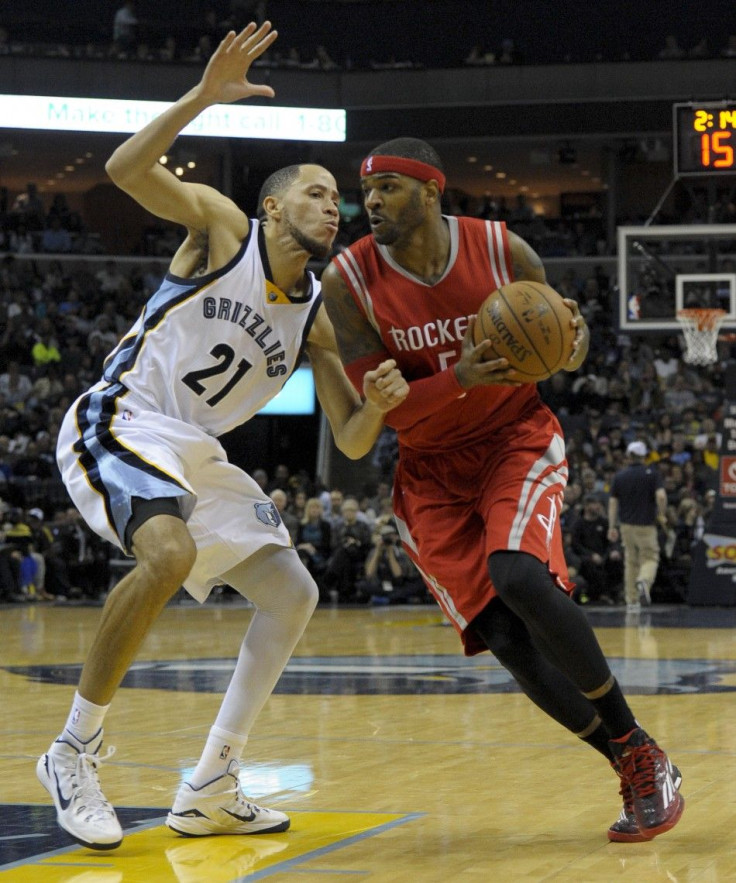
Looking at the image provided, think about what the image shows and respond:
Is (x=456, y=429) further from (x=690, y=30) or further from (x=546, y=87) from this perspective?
(x=690, y=30)

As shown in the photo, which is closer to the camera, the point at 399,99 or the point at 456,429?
the point at 456,429

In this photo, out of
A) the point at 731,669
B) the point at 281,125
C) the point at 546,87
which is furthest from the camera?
the point at 546,87

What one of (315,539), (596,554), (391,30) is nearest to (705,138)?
(596,554)

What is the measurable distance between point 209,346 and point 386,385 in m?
0.63

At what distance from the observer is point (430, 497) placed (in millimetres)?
4438

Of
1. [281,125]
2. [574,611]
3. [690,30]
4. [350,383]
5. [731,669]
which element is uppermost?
[690,30]

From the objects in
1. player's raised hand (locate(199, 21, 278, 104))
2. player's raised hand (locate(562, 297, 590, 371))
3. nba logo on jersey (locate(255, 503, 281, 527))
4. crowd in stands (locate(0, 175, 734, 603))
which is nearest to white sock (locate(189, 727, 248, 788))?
nba logo on jersey (locate(255, 503, 281, 527))

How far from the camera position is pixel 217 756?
14.0 ft

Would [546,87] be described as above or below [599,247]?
above

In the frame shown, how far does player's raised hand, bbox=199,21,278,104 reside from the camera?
4227 millimetres

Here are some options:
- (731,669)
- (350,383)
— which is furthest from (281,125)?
(350,383)

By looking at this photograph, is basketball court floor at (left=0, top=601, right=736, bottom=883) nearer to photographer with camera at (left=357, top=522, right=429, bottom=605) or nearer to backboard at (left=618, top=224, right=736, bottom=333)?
photographer with camera at (left=357, top=522, right=429, bottom=605)

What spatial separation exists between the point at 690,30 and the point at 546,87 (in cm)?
404

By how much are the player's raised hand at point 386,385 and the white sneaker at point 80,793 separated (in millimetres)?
1283
